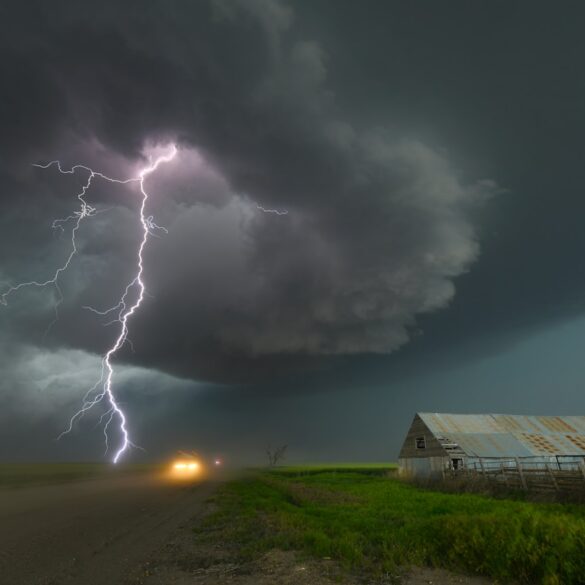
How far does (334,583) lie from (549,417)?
2028 inches

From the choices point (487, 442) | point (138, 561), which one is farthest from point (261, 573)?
point (487, 442)

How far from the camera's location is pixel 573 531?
353 inches

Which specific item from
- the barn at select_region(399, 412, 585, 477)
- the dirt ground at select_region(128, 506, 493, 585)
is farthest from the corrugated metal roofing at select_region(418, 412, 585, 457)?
the dirt ground at select_region(128, 506, 493, 585)

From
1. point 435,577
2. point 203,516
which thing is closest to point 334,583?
point 435,577

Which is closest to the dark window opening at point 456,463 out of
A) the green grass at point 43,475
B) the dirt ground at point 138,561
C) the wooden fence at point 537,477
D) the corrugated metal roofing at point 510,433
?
the corrugated metal roofing at point 510,433

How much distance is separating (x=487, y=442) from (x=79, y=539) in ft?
132

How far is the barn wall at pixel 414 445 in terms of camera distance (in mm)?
40438

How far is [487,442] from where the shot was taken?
135 feet

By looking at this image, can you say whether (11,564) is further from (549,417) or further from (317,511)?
(549,417)

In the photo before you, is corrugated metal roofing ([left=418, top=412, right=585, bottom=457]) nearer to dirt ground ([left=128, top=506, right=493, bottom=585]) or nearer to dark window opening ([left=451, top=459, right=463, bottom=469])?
dark window opening ([left=451, top=459, right=463, bottom=469])

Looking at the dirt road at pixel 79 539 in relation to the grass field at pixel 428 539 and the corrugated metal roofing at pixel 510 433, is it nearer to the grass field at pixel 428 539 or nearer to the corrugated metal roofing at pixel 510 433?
the grass field at pixel 428 539

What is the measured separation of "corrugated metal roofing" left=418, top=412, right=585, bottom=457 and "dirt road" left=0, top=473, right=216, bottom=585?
99.4ft

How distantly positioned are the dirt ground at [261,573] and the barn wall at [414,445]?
33.8 meters

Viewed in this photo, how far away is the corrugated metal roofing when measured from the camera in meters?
40.3
